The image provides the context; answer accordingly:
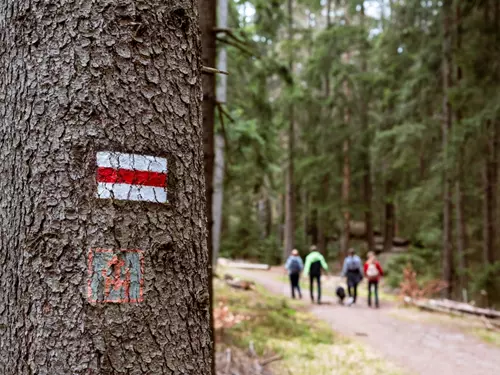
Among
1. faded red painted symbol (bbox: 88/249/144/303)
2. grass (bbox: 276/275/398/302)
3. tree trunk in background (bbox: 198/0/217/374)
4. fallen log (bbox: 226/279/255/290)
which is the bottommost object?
grass (bbox: 276/275/398/302)

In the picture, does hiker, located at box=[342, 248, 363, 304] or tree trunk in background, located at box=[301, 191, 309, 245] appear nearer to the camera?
hiker, located at box=[342, 248, 363, 304]

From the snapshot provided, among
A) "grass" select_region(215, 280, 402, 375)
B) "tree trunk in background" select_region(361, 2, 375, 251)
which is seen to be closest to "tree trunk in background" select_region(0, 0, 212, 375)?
"grass" select_region(215, 280, 402, 375)

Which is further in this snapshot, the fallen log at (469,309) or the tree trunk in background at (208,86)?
the fallen log at (469,309)

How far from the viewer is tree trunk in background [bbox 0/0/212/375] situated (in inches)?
59.6

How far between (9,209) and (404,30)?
16.9 metres

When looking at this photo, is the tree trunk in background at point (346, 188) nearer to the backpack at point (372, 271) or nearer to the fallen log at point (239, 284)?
the fallen log at point (239, 284)

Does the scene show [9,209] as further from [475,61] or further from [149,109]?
[475,61]

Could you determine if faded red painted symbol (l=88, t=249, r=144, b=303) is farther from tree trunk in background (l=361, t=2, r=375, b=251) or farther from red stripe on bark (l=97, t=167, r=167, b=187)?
tree trunk in background (l=361, t=2, r=375, b=251)

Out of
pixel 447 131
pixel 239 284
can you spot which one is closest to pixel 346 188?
pixel 447 131

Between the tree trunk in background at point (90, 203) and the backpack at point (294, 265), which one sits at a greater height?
the tree trunk in background at point (90, 203)

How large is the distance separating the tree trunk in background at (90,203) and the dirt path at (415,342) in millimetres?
6477

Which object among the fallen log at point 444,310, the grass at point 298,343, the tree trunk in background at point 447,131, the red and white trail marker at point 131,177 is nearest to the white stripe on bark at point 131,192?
the red and white trail marker at point 131,177

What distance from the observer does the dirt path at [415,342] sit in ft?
23.8

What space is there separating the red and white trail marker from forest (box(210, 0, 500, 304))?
464 cm
